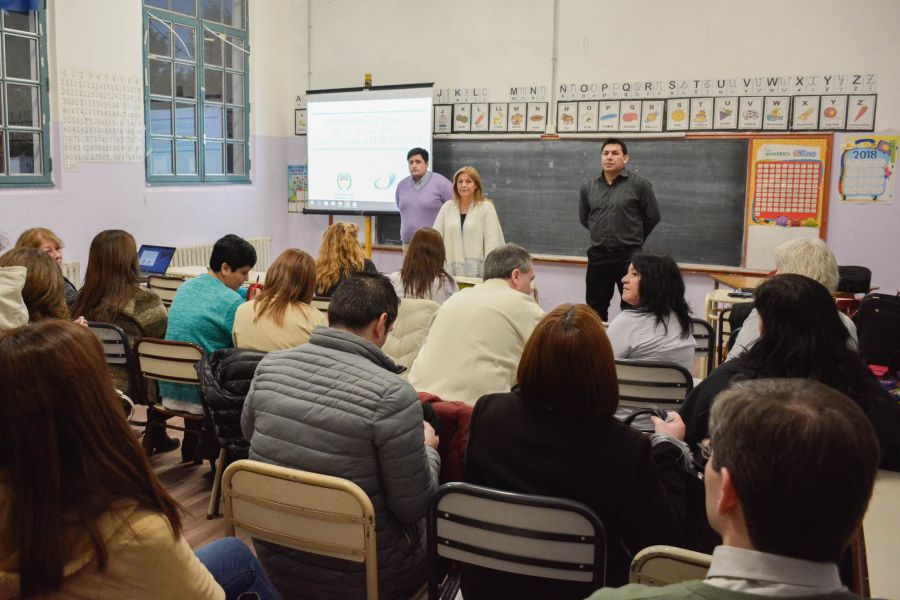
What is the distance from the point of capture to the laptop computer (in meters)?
6.06

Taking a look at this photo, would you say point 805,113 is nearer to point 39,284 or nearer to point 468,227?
point 468,227

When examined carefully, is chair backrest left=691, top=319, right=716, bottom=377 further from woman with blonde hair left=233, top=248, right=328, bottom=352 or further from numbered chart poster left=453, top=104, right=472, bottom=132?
numbered chart poster left=453, top=104, right=472, bottom=132

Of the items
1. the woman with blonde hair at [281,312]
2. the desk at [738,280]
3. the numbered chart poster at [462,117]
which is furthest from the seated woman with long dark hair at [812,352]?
the numbered chart poster at [462,117]

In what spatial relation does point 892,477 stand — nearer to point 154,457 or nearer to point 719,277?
point 154,457

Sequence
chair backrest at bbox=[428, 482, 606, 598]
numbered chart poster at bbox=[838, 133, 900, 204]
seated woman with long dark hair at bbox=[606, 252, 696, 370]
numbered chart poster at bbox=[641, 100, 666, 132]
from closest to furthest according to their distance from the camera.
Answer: chair backrest at bbox=[428, 482, 606, 598]
seated woman with long dark hair at bbox=[606, 252, 696, 370]
numbered chart poster at bbox=[838, 133, 900, 204]
numbered chart poster at bbox=[641, 100, 666, 132]

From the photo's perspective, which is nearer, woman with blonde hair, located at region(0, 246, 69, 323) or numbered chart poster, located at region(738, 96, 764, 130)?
woman with blonde hair, located at region(0, 246, 69, 323)

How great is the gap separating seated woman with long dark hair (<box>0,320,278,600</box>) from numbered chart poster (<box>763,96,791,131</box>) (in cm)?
602

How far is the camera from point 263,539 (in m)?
2.00

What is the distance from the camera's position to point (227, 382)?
2742mm

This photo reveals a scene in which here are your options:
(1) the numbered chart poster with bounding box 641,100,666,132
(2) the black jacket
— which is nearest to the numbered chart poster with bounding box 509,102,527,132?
(1) the numbered chart poster with bounding box 641,100,666,132

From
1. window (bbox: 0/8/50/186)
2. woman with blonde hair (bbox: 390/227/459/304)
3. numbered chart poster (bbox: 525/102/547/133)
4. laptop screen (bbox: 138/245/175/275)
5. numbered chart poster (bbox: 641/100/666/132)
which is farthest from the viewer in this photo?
numbered chart poster (bbox: 525/102/547/133)

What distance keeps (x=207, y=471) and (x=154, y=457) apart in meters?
0.38

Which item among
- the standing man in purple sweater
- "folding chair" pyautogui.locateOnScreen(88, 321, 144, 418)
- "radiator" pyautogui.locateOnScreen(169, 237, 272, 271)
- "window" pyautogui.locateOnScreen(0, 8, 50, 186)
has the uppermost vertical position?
"window" pyautogui.locateOnScreen(0, 8, 50, 186)

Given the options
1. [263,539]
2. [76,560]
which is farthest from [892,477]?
[76,560]
